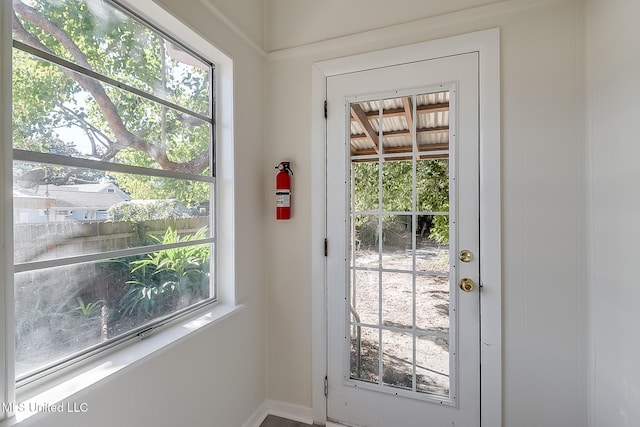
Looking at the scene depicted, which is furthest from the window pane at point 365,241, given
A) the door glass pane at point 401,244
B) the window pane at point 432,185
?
the window pane at point 432,185

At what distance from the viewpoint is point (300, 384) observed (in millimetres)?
1914

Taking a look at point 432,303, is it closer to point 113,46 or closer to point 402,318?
point 402,318

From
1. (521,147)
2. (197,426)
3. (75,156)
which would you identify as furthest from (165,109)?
(521,147)

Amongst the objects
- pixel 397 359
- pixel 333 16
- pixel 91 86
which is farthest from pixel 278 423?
pixel 333 16

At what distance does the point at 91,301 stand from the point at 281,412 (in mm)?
1441

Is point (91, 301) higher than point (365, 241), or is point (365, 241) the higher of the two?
point (365, 241)

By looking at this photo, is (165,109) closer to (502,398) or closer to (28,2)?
(28,2)

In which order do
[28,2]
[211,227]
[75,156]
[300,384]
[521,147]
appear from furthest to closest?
[300,384] < [211,227] < [521,147] < [75,156] < [28,2]

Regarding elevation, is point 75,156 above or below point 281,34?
below

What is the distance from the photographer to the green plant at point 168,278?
4.08 feet

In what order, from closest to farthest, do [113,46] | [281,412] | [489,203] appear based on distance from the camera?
[113,46] < [489,203] < [281,412]

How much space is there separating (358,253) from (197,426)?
1202mm

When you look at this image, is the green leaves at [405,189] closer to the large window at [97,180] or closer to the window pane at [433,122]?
the window pane at [433,122]

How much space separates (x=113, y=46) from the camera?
1.17m
